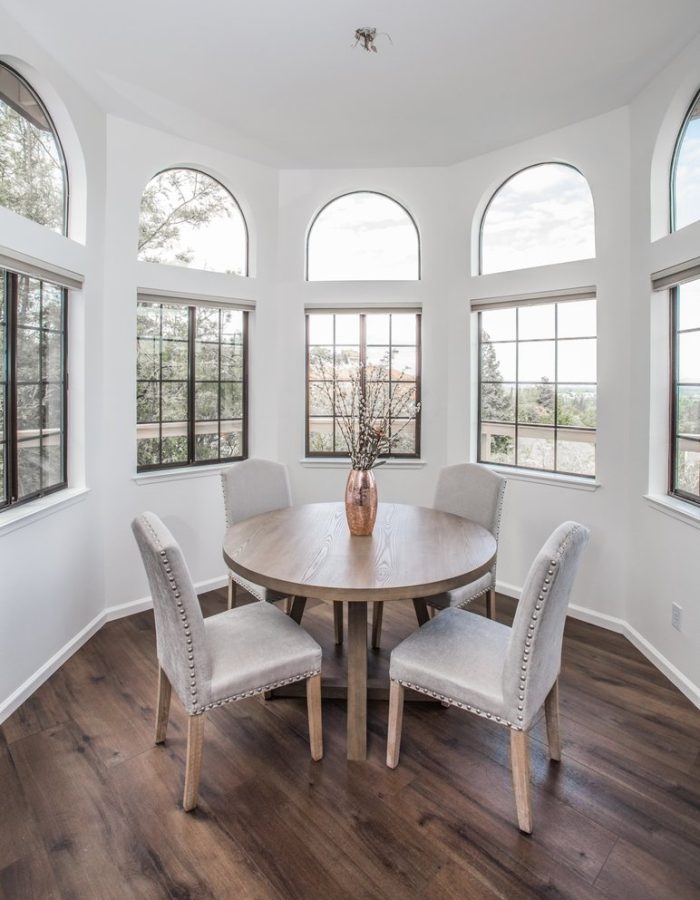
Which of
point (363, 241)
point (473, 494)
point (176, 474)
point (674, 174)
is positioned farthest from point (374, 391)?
point (674, 174)

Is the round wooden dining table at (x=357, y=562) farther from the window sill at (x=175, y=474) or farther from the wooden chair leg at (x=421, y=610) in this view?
the window sill at (x=175, y=474)

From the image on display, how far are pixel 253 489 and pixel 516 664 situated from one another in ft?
6.06

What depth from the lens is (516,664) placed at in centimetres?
165

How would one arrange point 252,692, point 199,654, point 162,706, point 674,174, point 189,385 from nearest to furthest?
point 199,654 < point 252,692 < point 162,706 < point 674,174 < point 189,385

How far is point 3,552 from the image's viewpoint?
2279 millimetres

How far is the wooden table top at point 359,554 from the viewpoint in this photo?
185 centimetres

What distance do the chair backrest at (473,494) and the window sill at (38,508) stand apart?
204 centimetres

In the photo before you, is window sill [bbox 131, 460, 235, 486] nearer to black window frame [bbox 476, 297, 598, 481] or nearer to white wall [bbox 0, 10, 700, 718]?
white wall [bbox 0, 10, 700, 718]

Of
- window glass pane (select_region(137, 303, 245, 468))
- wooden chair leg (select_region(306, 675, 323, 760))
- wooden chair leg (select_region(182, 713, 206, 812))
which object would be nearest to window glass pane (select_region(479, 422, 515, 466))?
window glass pane (select_region(137, 303, 245, 468))

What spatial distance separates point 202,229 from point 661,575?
140 inches

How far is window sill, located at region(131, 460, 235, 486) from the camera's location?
3.34 meters

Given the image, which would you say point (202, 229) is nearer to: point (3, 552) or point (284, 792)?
point (3, 552)

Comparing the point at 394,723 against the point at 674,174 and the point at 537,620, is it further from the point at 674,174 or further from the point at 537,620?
the point at 674,174

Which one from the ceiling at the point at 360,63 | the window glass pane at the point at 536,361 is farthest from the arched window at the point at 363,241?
the window glass pane at the point at 536,361
